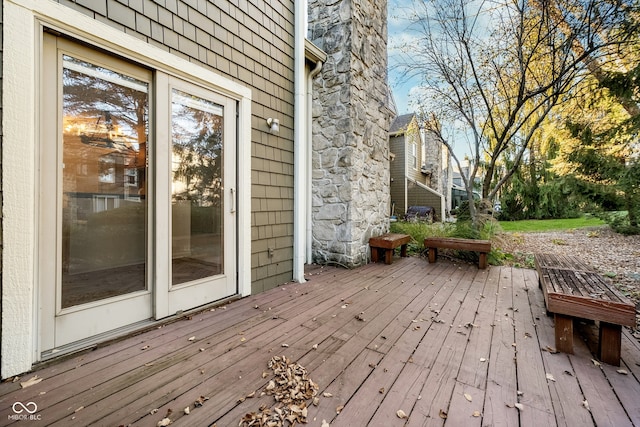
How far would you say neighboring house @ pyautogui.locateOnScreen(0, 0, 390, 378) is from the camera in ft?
5.41

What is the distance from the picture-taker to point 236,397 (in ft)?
4.80

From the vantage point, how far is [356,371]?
67.7 inches

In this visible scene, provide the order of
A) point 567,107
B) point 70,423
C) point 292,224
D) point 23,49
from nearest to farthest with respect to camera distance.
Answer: point 70,423, point 23,49, point 292,224, point 567,107

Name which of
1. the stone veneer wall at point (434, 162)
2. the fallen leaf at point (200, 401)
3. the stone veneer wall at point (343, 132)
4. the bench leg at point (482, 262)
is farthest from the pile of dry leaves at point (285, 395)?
the stone veneer wall at point (434, 162)

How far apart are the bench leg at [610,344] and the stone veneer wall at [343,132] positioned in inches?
110

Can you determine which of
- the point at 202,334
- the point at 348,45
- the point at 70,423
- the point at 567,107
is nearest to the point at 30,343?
the point at 70,423

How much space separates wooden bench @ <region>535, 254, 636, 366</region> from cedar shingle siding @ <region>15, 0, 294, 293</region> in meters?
2.64

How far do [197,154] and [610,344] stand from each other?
11.4ft

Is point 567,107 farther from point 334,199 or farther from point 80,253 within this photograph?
point 80,253

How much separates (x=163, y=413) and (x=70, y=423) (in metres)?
0.39

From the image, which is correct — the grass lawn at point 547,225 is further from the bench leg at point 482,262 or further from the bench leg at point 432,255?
the bench leg at point 432,255

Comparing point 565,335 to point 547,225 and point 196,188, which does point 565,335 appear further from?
point 547,225

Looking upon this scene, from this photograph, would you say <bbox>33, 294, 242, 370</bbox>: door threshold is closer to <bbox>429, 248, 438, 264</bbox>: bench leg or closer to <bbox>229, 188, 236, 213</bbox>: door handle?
<bbox>229, 188, 236, 213</bbox>: door handle

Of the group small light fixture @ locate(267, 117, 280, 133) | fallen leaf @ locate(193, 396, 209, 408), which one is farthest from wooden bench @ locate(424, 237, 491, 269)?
fallen leaf @ locate(193, 396, 209, 408)
